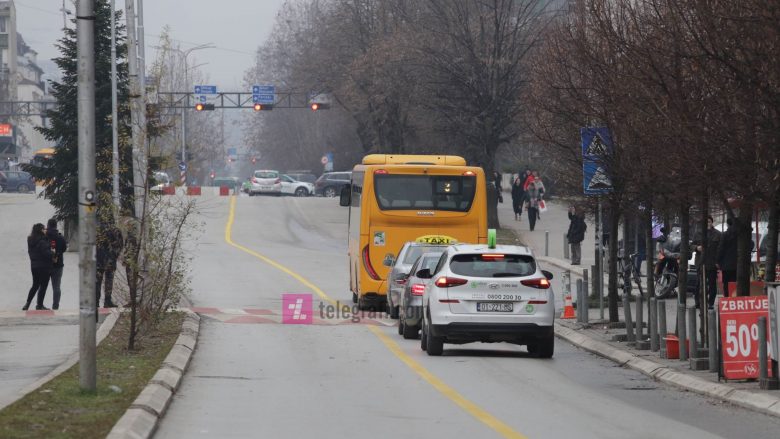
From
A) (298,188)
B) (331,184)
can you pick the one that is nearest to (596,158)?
(331,184)

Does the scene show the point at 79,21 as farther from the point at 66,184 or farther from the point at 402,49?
the point at 402,49

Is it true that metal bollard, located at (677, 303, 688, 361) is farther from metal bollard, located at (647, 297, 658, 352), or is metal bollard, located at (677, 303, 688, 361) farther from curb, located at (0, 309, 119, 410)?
curb, located at (0, 309, 119, 410)

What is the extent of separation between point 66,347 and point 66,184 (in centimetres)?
2605

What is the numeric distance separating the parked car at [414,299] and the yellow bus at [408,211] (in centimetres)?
504

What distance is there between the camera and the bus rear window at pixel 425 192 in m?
29.4

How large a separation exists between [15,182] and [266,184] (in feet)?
60.7

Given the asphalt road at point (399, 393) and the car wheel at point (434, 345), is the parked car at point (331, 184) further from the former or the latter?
the car wheel at point (434, 345)

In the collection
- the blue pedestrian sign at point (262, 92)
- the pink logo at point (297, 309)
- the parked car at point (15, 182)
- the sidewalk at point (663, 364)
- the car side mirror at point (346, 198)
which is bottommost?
the pink logo at point (297, 309)

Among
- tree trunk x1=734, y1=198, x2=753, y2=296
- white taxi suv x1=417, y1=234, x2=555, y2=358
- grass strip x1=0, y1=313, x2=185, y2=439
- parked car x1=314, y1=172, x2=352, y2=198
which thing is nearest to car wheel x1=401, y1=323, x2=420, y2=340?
white taxi suv x1=417, y1=234, x2=555, y2=358

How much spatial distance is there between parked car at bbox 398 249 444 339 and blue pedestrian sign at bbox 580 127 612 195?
9.81ft

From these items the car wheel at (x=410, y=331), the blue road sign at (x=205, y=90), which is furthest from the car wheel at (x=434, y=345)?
the blue road sign at (x=205, y=90)

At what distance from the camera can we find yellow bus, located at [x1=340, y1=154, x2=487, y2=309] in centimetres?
2936

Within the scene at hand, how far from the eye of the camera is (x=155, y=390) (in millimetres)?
14383

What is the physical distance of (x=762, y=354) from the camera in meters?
15.0
